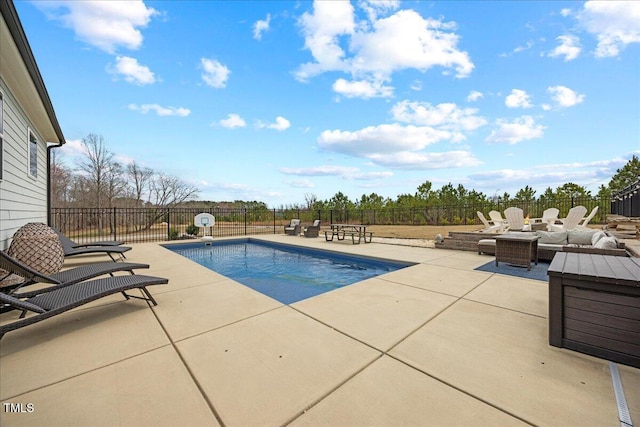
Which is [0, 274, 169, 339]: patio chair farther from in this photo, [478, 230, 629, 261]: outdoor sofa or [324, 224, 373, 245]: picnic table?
[478, 230, 629, 261]: outdoor sofa

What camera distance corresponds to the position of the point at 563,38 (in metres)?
7.01

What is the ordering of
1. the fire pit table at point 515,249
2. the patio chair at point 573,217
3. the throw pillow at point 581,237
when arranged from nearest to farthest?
the fire pit table at point 515,249 → the throw pillow at point 581,237 → the patio chair at point 573,217

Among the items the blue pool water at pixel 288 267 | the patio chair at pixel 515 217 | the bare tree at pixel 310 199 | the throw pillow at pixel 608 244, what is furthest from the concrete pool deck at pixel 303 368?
the bare tree at pixel 310 199

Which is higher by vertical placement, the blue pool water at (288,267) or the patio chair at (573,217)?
the patio chair at (573,217)

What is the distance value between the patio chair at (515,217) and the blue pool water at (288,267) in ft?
16.1

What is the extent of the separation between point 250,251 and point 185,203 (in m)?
14.8

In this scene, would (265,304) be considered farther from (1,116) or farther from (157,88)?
(157,88)

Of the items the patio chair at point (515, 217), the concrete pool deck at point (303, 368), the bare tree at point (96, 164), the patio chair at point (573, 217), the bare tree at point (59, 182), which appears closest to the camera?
the concrete pool deck at point (303, 368)

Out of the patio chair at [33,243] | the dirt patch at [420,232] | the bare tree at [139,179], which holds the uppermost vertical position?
the bare tree at [139,179]

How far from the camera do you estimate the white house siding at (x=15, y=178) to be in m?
3.83

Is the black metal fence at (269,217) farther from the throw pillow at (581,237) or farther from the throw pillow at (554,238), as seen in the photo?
the throw pillow at (581,237)

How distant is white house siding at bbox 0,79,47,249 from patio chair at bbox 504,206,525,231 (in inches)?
463

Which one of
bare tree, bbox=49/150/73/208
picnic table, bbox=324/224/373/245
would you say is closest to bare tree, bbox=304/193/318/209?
picnic table, bbox=324/224/373/245

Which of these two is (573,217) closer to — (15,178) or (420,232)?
(420,232)
